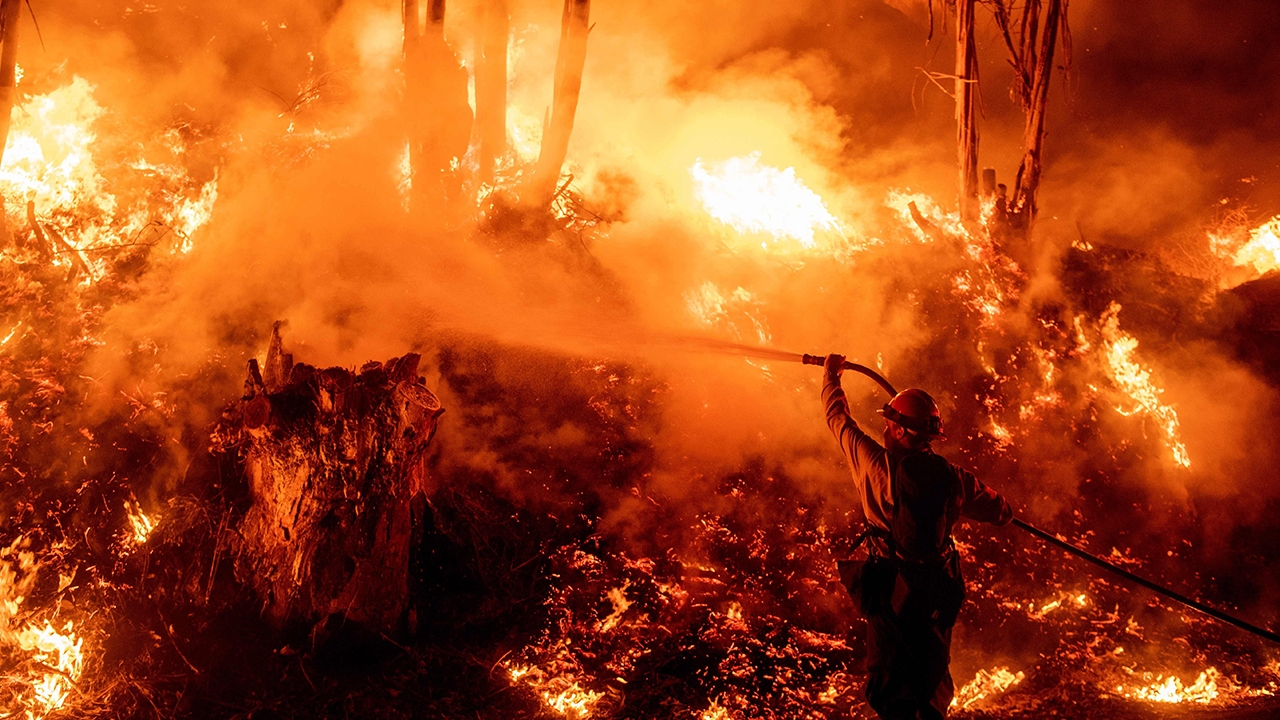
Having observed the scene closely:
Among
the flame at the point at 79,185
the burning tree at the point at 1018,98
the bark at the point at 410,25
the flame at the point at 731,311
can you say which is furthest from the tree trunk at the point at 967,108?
the flame at the point at 79,185

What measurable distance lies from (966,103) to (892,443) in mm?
5944

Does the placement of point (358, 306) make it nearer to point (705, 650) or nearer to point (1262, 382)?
point (705, 650)

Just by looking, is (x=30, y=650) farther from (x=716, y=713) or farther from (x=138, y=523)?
(x=716, y=713)

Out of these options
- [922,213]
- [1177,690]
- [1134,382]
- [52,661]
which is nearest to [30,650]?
[52,661]

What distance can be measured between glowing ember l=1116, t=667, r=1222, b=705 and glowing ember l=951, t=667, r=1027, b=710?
774mm

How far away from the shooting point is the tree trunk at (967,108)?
8.14 metres

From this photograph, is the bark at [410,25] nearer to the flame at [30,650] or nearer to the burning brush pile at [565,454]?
the burning brush pile at [565,454]

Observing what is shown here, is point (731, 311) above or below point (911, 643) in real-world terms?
above

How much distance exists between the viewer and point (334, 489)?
462cm

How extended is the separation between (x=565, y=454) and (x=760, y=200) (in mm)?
4247

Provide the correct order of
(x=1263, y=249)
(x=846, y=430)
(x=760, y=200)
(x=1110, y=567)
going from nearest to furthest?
1. (x=1110, y=567)
2. (x=846, y=430)
3. (x=760, y=200)
4. (x=1263, y=249)

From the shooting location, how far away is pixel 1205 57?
36.4 ft

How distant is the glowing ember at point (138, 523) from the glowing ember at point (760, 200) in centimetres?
627

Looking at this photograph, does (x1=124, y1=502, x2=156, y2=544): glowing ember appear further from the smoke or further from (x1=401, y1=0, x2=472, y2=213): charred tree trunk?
(x1=401, y1=0, x2=472, y2=213): charred tree trunk
